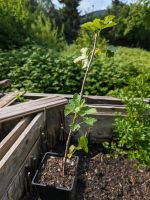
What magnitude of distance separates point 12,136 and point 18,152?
209 millimetres

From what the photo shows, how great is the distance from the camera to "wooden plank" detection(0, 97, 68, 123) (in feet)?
8.40

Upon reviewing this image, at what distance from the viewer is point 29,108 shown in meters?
2.74

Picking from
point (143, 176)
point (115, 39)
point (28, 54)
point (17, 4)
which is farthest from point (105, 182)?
point (115, 39)

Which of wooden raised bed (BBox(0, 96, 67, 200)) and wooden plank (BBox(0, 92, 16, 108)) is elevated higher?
wooden plank (BBox(0, 92, 16, 108))

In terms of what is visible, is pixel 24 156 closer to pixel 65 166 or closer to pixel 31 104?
pixel 65 166

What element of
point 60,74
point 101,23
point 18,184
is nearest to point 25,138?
point 18,184

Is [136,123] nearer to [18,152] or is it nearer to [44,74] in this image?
[18,152]

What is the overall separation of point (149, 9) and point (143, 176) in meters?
4.82

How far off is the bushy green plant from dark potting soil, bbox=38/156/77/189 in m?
0.58

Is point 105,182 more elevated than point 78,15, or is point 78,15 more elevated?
point 78,15

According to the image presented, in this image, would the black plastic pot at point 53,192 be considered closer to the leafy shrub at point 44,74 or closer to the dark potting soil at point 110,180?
→ the dark potting soil at point 110,180

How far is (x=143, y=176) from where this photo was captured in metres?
2.59

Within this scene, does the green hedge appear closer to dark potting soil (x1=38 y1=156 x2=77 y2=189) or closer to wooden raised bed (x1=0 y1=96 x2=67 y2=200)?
wooden raised bed (x1=0 y1=96 x2=67 y2=200)

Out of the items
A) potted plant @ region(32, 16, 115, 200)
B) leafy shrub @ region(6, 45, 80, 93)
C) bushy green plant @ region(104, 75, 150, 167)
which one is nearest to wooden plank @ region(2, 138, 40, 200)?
potted plant @ region(32, 16, 115, 200)
